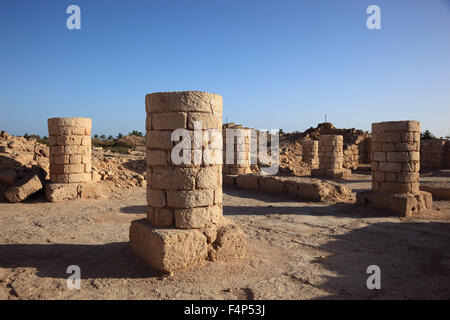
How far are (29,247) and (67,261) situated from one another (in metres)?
1.27

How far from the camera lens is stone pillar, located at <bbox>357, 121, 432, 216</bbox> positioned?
8.84 m

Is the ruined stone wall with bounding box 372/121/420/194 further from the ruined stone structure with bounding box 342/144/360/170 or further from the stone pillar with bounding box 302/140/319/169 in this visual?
the ruined stone structure with bounding box 342/144/360/170

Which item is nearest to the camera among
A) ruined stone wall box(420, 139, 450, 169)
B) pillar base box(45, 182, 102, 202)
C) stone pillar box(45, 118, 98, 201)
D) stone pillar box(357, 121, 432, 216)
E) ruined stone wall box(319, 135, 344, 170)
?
stone pillar box(357, 121, 432, 216)

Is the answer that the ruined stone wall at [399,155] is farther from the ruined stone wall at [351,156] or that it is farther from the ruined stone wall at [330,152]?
the ruined stone wall at [351,156]

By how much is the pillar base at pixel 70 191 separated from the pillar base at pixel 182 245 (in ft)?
19.5

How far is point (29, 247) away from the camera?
19.9ft

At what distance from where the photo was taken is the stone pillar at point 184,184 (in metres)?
5.04

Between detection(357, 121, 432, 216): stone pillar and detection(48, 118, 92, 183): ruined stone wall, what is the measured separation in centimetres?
934

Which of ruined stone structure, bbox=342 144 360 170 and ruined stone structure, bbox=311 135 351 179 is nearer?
ruined stone structure, bbox=311 135 351 179

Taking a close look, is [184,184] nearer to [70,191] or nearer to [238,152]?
[70,191]

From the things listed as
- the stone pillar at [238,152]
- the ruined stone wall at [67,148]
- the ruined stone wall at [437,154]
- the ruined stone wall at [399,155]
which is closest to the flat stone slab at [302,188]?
the stone pillar at [238,152]

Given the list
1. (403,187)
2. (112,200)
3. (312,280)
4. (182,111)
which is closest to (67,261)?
(182,111)

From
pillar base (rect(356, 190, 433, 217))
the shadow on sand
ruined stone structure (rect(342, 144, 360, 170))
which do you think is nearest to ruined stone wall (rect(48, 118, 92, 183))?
the shadow on sand
